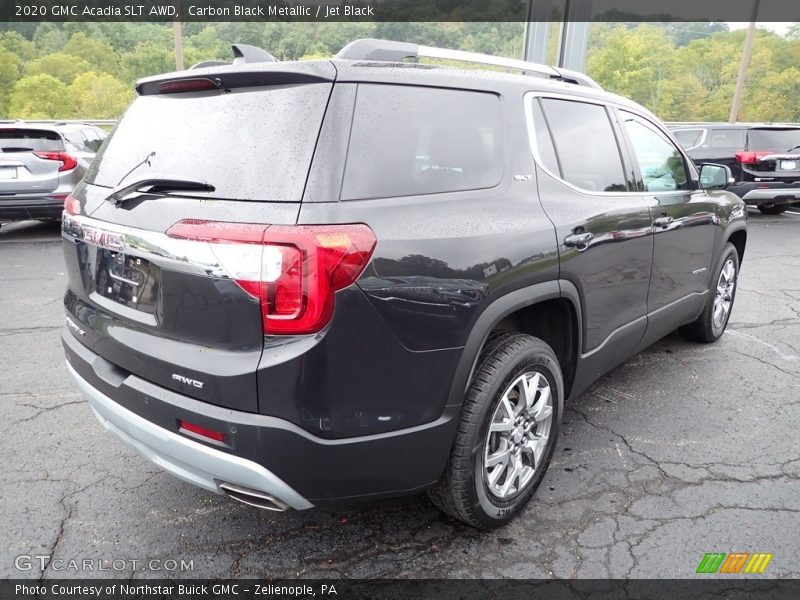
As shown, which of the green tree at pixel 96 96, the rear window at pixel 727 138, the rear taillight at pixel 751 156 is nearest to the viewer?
the rear taillight at pixel 751 156

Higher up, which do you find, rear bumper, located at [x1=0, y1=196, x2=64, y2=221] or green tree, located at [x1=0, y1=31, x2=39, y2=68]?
green tree, located at [x1=0, y1=31, x2=39, y2=68]

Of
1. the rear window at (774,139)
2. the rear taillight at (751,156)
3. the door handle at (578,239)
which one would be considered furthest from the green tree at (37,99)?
the door handle at (578,239)

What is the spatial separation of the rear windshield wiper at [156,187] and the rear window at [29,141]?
24.2 feet

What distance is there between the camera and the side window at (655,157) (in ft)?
10.8

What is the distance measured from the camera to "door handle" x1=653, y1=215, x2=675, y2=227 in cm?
319

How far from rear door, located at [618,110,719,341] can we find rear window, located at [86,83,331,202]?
2166 millimetres

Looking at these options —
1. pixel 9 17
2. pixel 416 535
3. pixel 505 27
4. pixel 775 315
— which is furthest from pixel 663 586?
pixel 9 17

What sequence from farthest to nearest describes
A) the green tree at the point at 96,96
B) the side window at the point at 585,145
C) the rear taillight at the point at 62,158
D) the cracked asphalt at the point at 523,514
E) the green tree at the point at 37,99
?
the green tree at the point at 37,99 → the green tree at the point at 96,96 → the rear taillight at the point at 62,158 → the side window at the point at 585,145 → the cracked asphalt at the point at 523,514

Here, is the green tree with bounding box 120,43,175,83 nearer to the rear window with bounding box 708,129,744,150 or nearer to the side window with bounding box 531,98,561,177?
the rear window with bounding box 708,129,744,150

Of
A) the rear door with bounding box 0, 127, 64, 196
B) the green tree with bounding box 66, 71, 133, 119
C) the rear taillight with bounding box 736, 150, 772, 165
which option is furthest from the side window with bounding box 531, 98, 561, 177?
the green tree with bounding box 66, 71, 133, 119

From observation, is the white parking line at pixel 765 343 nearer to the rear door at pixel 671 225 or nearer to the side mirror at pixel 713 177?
the rear door at pixel 671 225

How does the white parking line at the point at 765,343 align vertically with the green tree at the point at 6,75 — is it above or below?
below

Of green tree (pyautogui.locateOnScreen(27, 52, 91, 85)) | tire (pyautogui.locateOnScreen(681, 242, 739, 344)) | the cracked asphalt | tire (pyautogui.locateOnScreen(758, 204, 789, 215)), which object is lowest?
the cracked asphalt

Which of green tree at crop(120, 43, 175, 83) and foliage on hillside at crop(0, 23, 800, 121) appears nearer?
foliage on hillside at crop(0, 23, 800, 121)
